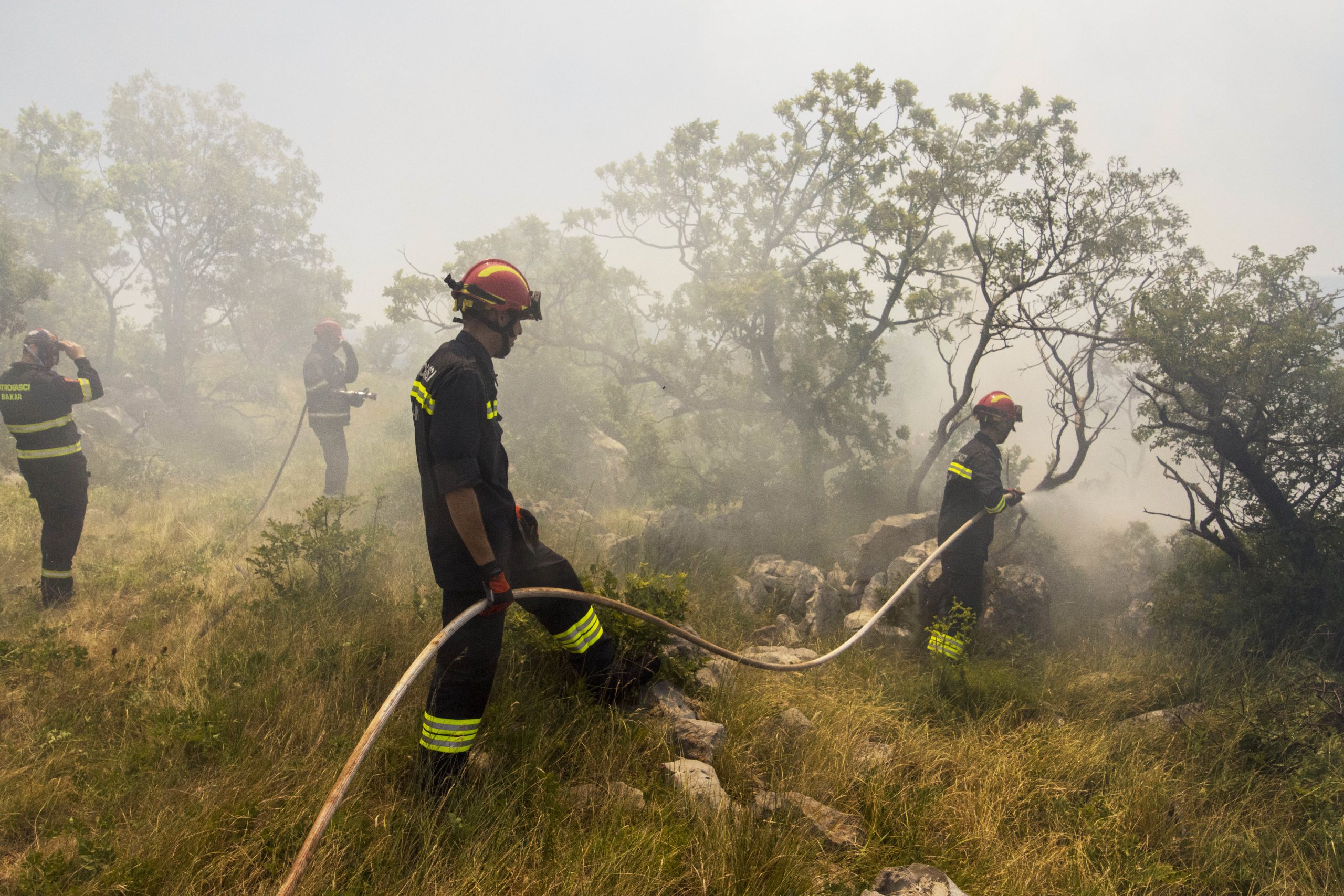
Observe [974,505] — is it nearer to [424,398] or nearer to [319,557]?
[424,398]

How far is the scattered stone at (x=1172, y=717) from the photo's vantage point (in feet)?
14.4

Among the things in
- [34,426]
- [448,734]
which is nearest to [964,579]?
[448,734]

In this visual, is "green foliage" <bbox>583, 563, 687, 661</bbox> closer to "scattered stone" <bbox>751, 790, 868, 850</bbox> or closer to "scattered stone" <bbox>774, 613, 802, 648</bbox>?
"scattered stone" <bbox>751, 790, 868, 850</bbox>

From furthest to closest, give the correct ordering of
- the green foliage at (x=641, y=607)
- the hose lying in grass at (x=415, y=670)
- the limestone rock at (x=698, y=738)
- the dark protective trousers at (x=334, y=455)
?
the dark protective trousers at (x=334, y=455) → the green foliage at (x=641, y=607) → the limestone rock at (x=698, y=738) → the hose lying in grass at (x=415, y=670)

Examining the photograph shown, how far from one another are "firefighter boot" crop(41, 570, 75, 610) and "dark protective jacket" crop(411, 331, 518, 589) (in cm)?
415

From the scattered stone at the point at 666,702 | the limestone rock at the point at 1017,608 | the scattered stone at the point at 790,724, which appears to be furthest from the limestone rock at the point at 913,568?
the scattered stone at the point at 666,702

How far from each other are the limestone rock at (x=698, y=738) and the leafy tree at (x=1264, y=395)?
5626 mm

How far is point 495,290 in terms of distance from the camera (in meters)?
3.03

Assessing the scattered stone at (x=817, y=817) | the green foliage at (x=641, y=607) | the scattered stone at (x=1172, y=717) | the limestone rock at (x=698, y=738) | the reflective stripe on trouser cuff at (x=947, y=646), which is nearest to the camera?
the scattered stone at (x=817, y=817)

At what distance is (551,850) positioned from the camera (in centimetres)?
245

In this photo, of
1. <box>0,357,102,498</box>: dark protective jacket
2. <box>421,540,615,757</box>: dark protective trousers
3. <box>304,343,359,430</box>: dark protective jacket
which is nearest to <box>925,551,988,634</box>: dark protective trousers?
<box>421,540,615,757</box>: dark protective trousers

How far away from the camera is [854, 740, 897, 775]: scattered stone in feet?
10.7

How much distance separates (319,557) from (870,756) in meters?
4.30

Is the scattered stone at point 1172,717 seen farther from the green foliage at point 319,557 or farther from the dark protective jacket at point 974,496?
the green foliage at point 319,557
